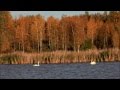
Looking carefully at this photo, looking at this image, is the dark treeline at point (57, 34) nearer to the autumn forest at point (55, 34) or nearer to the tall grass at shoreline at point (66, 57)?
the autumn forest at point (55, 34)

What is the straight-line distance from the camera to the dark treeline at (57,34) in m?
59.6

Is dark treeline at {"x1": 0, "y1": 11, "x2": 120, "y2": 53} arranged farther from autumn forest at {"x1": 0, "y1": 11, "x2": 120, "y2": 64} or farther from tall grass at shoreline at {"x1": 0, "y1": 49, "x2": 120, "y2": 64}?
tall grass at shoreline at {"x1": 0, "y1": 49, "x2": 120, "y2": 64}

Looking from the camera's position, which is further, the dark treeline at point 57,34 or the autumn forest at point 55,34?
the dark treeline at point 57,34

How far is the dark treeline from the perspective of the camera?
5957cm

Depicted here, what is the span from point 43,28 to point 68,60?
2160 centimetres

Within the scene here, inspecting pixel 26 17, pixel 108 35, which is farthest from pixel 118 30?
pixel 26 17

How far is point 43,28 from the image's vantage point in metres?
64.2

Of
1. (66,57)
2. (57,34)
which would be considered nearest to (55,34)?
(57,34)

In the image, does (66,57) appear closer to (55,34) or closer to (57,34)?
(55,34)

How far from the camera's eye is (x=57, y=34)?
6412 centimetres

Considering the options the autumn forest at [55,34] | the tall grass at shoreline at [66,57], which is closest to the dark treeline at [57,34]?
the autumn forest at [55,34]

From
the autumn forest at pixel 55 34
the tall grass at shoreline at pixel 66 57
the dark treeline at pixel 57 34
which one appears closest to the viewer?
the tall grass at shoreline at pixel 66 57

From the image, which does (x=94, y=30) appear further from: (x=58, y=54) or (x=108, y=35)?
(x=58, y=54)
